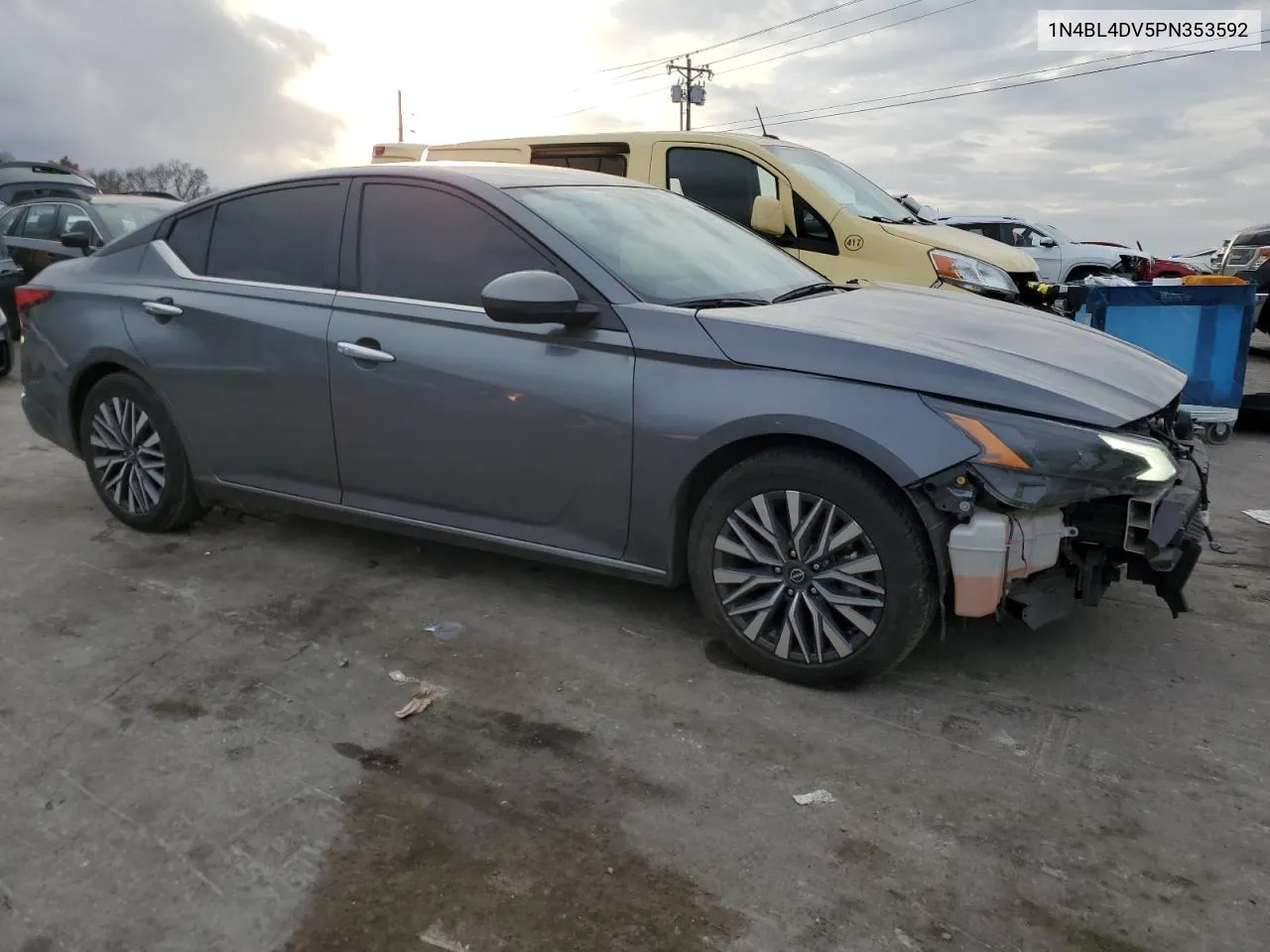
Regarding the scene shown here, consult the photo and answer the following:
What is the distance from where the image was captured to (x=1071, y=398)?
9.63 feet

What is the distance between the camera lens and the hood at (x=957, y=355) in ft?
9.63

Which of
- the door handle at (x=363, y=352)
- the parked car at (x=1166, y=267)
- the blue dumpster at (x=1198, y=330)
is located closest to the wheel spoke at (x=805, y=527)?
the door handle at (x=363, y=352)

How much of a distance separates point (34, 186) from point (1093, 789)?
1422 cm

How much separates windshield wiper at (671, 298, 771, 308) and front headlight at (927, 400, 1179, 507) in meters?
0.93

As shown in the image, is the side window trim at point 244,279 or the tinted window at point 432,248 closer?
the tinted window at point 432,248

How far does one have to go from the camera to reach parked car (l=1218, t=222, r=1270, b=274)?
38.2 feet

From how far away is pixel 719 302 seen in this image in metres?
3.53

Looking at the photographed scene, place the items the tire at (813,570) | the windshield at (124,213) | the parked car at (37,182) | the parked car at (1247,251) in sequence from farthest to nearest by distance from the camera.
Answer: the parked car at (37,182) < the parked car at (1247,251) < the windshield at (124,213) < the tire at (813,570)

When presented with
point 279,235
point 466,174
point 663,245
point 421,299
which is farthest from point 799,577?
point 279,235

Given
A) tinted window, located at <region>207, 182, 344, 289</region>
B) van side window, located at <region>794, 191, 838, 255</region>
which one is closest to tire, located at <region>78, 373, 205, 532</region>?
tinted window, located at <region>207, 182, 344, 289</region>

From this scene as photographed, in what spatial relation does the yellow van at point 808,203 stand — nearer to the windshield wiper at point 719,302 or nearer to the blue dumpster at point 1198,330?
the blue dumpster at point 1198,330

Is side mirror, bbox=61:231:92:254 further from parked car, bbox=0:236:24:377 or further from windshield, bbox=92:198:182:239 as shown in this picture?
parked car, bbox=0:236:24:377

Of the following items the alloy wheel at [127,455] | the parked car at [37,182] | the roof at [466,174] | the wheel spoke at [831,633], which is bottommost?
the wheel spoke at [831,633]

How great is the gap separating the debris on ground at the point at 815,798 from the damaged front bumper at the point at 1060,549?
0.70m
